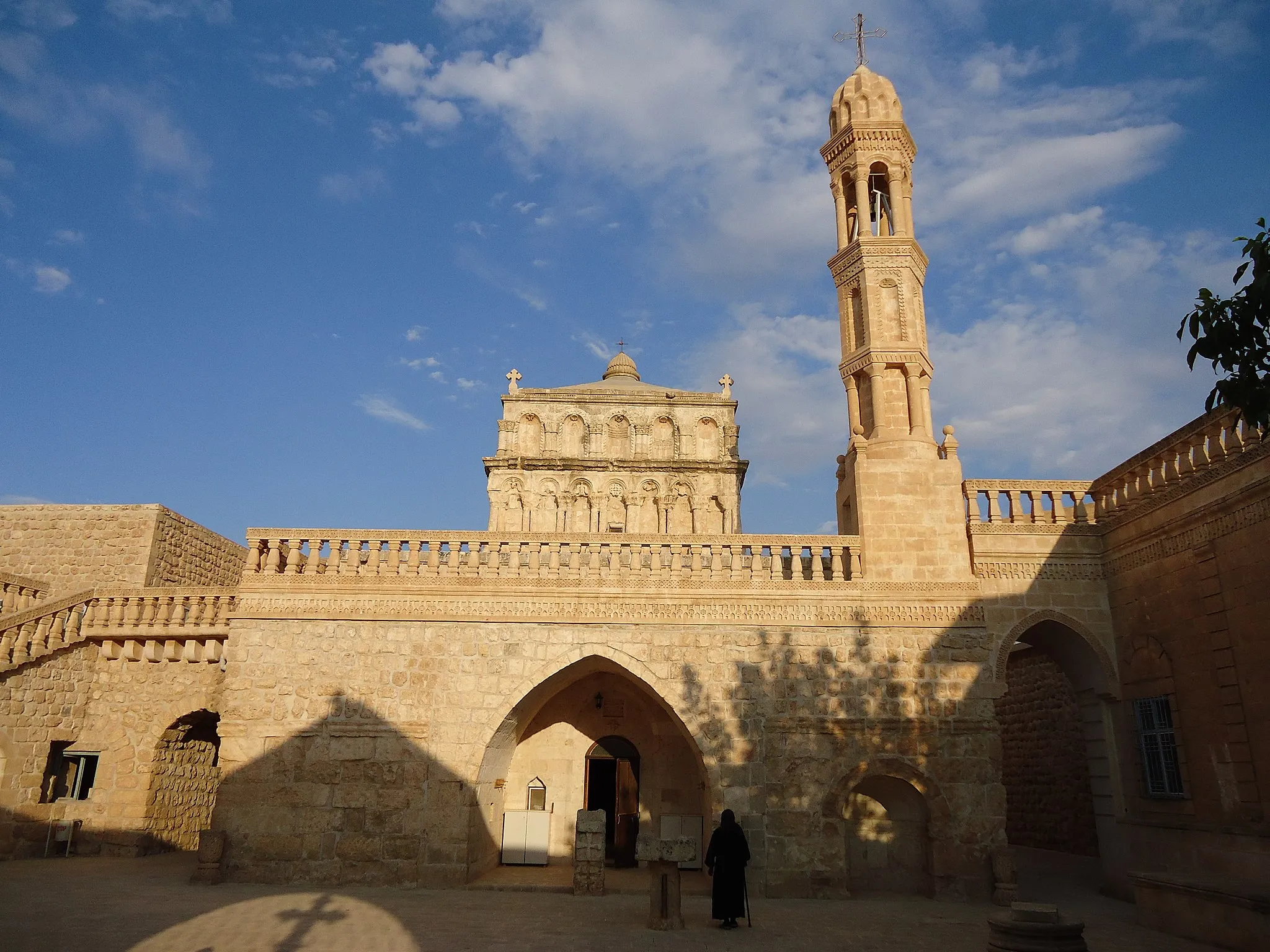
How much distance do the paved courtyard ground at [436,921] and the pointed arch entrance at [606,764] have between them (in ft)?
8.40

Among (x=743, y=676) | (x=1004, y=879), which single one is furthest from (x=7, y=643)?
(x=1004, y=879)

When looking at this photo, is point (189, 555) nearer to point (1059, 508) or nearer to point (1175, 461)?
point (1059, 508)

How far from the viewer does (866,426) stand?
1334 centimetres

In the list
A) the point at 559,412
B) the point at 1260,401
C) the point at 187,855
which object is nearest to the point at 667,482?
the point at 559,412

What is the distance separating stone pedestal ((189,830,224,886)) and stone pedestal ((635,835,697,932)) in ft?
18.6

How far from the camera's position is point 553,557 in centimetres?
1216

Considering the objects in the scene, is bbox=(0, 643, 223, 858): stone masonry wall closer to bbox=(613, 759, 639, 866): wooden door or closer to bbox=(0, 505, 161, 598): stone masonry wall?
bbox=(0, 505, 161, 598): stone masonry wall

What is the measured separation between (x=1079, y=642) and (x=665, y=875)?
22.6 feet

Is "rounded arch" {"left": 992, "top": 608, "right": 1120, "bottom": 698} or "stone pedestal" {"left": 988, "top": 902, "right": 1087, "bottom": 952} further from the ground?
Answer: "rounded arch" {"left": 992, "top": 608, "right": 1120, "bottom": 698}

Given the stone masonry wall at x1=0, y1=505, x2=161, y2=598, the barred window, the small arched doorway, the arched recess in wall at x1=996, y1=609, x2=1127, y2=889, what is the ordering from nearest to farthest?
the barred window < the small arched doorway < the arched recess in wall at x1=996, y1=609, x2=1127, y2=889 < the stone masonry wall at x1=0, y1=505, x2=161, y2=598

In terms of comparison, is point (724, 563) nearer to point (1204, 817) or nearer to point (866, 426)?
point (866, 426)

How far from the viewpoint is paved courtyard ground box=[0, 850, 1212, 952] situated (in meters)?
7.93

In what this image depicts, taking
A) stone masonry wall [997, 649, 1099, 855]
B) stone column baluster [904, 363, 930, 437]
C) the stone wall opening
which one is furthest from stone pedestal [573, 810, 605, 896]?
stone masonry wall [997, 649, 1099, 855]

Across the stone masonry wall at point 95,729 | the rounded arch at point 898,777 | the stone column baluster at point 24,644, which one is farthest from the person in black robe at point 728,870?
the stone column baluster at point 24,644
